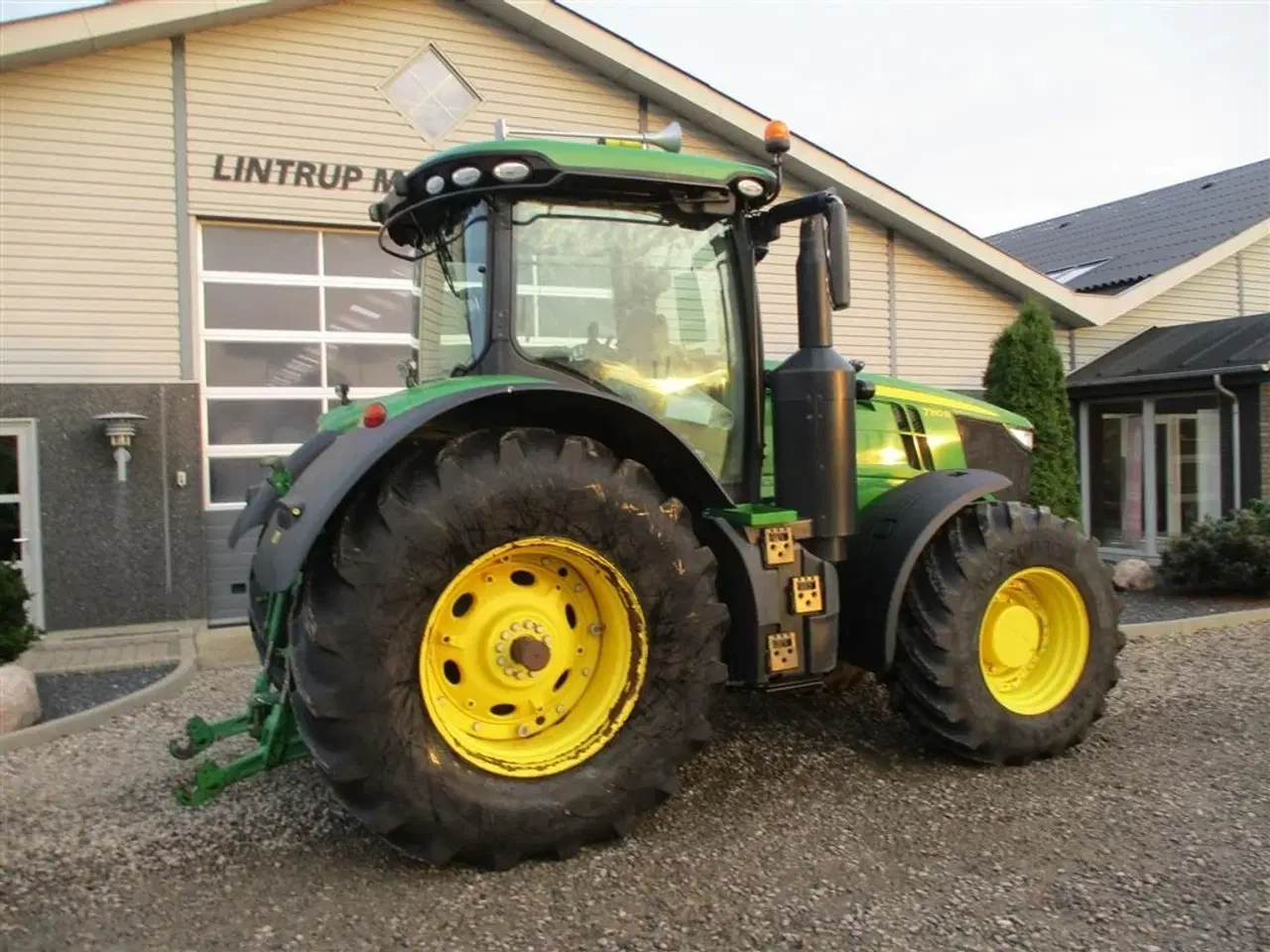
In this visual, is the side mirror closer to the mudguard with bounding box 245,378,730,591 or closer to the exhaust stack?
the exhaust stack

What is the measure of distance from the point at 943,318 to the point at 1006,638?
26.8 feet

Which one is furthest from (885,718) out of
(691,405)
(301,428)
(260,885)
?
(301,428)

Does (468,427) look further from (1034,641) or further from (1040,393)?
(1040,393)

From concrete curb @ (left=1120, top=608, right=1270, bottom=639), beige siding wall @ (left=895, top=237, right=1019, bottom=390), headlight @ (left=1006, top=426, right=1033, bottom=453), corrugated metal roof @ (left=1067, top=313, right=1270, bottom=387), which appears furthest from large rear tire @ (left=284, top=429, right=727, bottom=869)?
corrugated metal roof @ (left=1067, top=313, right=1270, bottom=387)

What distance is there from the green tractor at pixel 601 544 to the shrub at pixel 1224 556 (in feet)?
19.1

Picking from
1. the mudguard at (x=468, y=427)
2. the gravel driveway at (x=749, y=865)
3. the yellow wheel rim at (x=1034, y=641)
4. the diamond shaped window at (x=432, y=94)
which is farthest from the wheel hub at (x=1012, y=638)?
the diamond shaped window at (x=432, y=94)

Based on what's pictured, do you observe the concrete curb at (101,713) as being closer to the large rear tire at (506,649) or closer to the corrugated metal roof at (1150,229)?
the large rear tire at (506,649)

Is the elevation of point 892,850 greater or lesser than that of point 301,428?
lesser

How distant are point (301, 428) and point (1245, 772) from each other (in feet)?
24.7

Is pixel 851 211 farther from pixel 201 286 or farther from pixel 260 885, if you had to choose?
pixel 260 885

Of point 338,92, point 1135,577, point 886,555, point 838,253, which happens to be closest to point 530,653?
point 886,555

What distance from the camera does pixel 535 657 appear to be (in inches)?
132

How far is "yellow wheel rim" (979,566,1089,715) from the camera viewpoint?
4.35 meters

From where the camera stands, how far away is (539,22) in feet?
30.8
